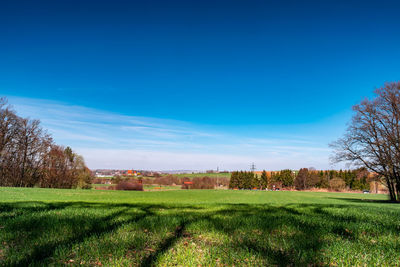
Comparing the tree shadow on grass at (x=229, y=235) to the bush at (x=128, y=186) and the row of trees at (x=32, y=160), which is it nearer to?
the row of trees at (x=32, y=160)

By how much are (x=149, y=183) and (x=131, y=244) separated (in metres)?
98.3

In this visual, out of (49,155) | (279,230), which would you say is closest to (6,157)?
(49,155)

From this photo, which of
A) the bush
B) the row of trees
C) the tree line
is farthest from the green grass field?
the tree line

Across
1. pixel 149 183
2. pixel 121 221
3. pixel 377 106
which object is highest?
pixel 377 106

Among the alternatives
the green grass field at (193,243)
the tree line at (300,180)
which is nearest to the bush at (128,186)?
the green grass field at (193,243)

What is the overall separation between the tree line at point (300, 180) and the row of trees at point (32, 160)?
78.9 m

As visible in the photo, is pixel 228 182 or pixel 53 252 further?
pixel 228 182

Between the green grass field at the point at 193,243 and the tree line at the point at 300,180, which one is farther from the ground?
the green grass field at the point at 193,243

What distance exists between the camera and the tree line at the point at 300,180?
99.2 metres

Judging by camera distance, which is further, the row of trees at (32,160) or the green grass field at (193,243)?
the row of trees at (32,160)

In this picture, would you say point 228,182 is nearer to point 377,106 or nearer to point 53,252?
point 377,106

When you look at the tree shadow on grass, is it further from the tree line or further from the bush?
the tree line

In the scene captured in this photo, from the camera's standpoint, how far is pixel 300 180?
107938 millimetres

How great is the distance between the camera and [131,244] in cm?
335
